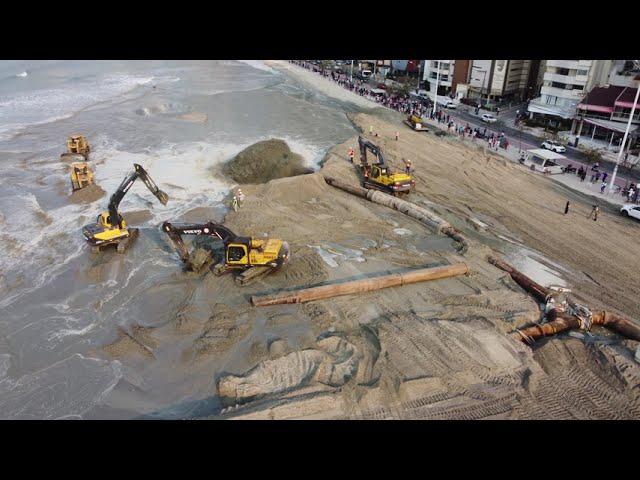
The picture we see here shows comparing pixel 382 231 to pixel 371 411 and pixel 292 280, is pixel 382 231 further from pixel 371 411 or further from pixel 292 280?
pixel 371 411

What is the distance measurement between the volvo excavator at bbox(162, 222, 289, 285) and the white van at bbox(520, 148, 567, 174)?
59.1 ft

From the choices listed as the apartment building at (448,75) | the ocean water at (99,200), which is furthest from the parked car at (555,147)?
the apartment building at (448,75)

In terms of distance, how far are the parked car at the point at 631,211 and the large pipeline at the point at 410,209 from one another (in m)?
8.50

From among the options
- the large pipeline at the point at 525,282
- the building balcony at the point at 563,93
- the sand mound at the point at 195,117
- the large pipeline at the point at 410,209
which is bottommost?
the large pipeline at the point at 525,282

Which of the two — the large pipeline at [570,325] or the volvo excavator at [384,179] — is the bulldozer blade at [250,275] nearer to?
the large pipeline at [570,325]

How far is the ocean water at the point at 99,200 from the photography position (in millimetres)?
12688

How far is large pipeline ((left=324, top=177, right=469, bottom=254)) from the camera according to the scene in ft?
62.2

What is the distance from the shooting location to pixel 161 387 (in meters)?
12.1

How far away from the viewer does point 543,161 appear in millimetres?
27234

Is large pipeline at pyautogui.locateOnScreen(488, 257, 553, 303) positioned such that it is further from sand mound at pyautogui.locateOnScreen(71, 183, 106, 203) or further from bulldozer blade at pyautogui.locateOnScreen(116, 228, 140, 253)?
sand mound at pyautogui.locateOnScreen(71, 183, 106, 203)

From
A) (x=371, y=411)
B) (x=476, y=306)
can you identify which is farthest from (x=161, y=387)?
(x=476, y=306)

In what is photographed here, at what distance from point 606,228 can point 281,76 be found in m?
51.7

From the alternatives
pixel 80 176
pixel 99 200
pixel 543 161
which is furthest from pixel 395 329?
pixel 543 161

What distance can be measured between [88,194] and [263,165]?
9.34m
